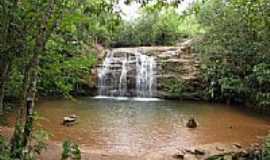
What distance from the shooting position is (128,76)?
22781mm

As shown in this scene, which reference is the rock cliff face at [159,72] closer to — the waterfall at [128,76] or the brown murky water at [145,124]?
the waterfall at [128,76]

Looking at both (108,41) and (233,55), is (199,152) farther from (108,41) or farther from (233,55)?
(108,41)

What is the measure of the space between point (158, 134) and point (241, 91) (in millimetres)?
7446

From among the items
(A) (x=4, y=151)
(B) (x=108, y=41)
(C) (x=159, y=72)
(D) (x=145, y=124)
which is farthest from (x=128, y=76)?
(A) (x=4, y=151)

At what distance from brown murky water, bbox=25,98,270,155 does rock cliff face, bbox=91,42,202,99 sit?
2.19 metres

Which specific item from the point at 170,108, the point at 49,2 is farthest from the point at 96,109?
the point at 49,2

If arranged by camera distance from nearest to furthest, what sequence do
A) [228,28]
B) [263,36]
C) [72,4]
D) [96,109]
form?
[72,4] < [263,36] < [96,109] < [228,28]

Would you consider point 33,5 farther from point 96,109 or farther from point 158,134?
point 96,109

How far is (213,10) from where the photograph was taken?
63.7ft

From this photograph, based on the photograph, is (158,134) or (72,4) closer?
(72,4)

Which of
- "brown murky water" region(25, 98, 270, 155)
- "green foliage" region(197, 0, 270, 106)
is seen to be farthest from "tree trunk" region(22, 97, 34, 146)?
"green foliage" region(197, 0, 270, 106)

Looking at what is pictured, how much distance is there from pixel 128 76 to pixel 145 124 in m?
8.90

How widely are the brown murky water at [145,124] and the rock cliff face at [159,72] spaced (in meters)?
2.19

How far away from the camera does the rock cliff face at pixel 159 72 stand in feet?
71.5
